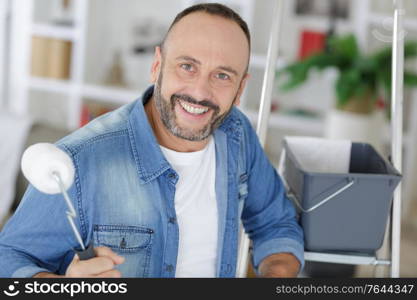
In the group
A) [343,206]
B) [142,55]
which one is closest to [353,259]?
[343,206]

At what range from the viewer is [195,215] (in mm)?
1522

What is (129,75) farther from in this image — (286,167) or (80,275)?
(80,275)

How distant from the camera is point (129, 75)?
5.12 metres

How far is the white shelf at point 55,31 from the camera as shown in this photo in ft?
16.0

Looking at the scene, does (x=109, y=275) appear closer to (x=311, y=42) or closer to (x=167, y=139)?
(x=167, y=139)

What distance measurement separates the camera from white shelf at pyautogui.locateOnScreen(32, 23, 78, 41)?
4891 mm

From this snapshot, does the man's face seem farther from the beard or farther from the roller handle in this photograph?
the roller handle

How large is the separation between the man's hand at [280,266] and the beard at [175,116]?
341mm

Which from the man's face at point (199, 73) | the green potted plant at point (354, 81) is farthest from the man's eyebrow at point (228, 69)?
the green potted plant at point (354, 81)

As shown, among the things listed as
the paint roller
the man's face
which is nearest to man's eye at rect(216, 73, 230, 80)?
the man's face

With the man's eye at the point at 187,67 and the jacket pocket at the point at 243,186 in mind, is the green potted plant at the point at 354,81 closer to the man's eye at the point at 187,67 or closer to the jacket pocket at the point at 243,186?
the jacket pocket at the point at 243,186

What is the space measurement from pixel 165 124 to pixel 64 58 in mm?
3619

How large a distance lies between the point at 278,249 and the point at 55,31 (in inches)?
144

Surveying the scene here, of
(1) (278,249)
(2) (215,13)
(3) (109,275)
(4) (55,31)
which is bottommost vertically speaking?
(3) (109,275)
